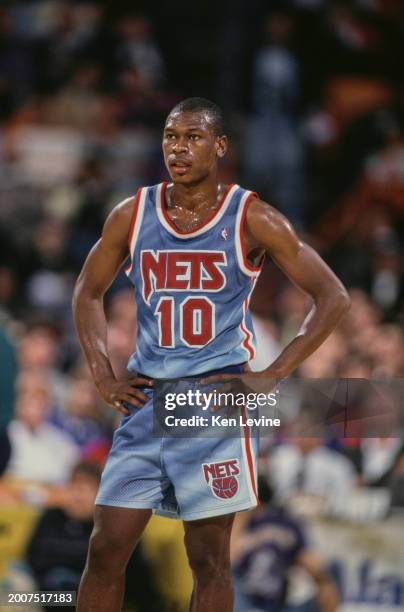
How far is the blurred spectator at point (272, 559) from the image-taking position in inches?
208

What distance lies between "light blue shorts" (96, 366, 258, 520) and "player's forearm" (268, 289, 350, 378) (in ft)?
0.66

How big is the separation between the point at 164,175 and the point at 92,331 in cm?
570

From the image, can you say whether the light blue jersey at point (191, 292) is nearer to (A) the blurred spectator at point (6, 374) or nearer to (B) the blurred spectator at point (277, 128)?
(A) the blurred spectator at point (6, 374)

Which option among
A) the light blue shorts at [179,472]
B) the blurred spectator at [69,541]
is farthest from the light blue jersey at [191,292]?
the blurred spectator at [69,541]

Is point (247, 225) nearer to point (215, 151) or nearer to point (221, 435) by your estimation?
point (215, 151)

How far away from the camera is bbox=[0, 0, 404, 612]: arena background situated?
525 cm

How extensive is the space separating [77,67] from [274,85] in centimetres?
184

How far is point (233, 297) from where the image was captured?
3.79 m

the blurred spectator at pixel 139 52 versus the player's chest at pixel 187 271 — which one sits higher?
the blurred spectator at pixel 139 52

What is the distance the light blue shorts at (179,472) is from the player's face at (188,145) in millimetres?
674

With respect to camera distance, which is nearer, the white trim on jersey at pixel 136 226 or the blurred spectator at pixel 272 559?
the white trim on jersey at pixel 136 226

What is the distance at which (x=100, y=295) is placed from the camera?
395 cm

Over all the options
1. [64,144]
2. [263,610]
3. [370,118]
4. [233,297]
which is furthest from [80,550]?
[370,118]

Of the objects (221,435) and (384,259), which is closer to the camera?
(221,435)
